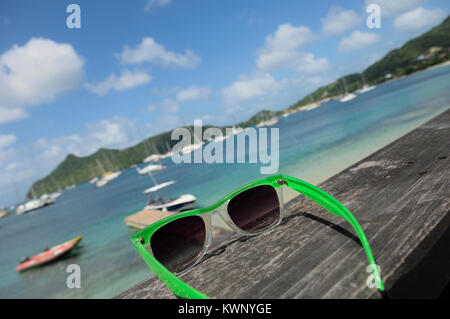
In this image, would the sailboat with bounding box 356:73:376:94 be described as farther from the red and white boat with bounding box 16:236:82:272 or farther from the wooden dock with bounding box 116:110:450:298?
the wooden dock with bounding box 116:110:450:298

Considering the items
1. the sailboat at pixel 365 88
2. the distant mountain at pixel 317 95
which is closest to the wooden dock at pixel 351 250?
the distant mountain at pixel 317 95

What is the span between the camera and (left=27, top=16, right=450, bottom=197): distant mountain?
285 ft

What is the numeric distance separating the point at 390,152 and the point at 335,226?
3.01ft

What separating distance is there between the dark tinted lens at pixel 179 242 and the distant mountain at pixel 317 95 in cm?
9050

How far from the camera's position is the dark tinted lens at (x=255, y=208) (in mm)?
1022

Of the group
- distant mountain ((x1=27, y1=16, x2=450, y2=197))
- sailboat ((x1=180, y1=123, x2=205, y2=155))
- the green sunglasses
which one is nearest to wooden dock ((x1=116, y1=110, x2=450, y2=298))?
the green sunglasses

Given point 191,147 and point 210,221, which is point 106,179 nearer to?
point 191,147

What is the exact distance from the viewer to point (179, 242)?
0.94 metres

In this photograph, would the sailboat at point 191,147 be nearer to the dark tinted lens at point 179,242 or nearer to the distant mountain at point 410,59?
the distant mountain at point 410,59

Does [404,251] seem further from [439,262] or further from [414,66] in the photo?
[414,66]

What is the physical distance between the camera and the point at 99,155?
13388 centimetres

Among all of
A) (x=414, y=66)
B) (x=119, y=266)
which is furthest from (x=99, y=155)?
(x=414, y=66)

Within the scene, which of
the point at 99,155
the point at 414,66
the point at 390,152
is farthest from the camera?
the point at 99,155
